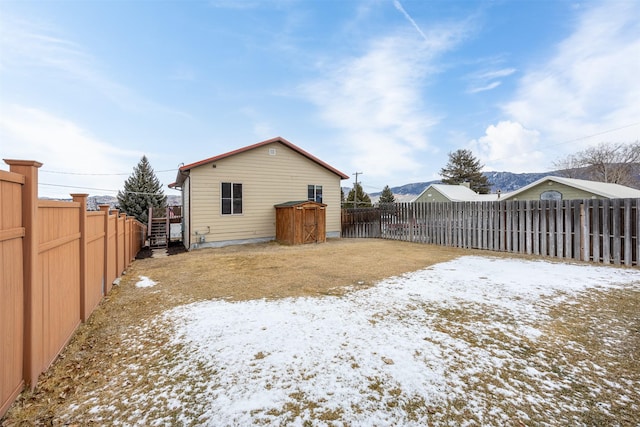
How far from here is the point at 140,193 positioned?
28.4 m

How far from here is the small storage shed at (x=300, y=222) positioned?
38.7ft

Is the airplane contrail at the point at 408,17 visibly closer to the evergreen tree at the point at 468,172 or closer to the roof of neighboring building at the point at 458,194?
the roof of neighboring building at the point at 458,194

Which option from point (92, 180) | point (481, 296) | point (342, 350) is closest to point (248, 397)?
point (342, 350)

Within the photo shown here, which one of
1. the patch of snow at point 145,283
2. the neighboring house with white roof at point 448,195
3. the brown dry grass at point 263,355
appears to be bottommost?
the patch of snow at point 145,283

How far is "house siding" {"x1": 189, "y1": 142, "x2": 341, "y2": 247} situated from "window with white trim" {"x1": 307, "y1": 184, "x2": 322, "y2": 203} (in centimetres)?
23

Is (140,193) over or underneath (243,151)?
underneath

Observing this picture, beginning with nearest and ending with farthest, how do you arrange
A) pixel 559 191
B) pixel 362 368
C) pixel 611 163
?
pixel 362 368, pixel 559 191, pixel 611 163

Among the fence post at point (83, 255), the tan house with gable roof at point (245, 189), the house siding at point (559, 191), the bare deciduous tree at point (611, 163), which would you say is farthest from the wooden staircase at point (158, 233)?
the bare deciduous tree at point (611, 163)

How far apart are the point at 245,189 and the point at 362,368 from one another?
11071 millimetres

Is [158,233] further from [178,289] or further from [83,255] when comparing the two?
[83,255]

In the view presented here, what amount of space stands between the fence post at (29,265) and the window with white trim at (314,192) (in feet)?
40.7

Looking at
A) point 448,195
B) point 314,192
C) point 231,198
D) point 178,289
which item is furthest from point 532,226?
point 448,195

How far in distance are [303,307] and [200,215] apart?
8.96m

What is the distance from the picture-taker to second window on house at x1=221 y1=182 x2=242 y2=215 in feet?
39.4
